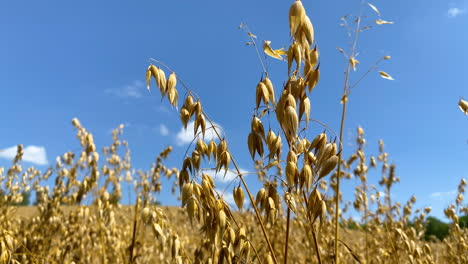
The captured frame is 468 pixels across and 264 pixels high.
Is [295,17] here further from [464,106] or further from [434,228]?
[434,228]

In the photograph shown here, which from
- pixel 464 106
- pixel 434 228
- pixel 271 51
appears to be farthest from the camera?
pixel 434 228

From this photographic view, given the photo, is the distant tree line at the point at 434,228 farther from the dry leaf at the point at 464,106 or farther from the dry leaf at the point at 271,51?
the dry leaf at the point at 271,51

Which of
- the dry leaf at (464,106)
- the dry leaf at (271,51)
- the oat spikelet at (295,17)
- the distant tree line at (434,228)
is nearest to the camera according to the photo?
the oat spikelet at (295,17)

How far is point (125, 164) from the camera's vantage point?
13.2 feet

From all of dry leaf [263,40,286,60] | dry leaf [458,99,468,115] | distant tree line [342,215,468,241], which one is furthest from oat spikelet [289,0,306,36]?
distant tree line [342,215,468,241]

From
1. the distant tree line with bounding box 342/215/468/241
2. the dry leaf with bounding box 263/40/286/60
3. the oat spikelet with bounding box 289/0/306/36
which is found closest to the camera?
the oat spikelet with bounding box 289/0/306/36

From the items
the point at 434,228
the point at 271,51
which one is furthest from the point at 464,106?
the point at 434,228

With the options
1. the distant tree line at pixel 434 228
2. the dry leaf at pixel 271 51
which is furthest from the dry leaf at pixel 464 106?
the distant tree line at pixel 434 228

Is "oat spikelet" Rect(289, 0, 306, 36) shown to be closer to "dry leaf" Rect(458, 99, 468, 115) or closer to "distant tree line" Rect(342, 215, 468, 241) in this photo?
"dry leaf" Rect(458, 99, 468, 115)

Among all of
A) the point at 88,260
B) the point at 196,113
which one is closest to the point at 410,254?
the point at 196,113

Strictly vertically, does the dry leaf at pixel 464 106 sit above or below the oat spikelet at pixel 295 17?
above

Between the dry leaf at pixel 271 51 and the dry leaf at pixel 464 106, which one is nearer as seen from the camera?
the dry leaf at pixel 271 51

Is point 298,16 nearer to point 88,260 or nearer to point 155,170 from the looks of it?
point 155,170

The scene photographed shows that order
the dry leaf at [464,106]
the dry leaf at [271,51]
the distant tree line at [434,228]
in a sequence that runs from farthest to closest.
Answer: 1. the distant tree line at [434,228]
2. the dry leaf at [464,106]
3. the dry leaf at [271,51]
